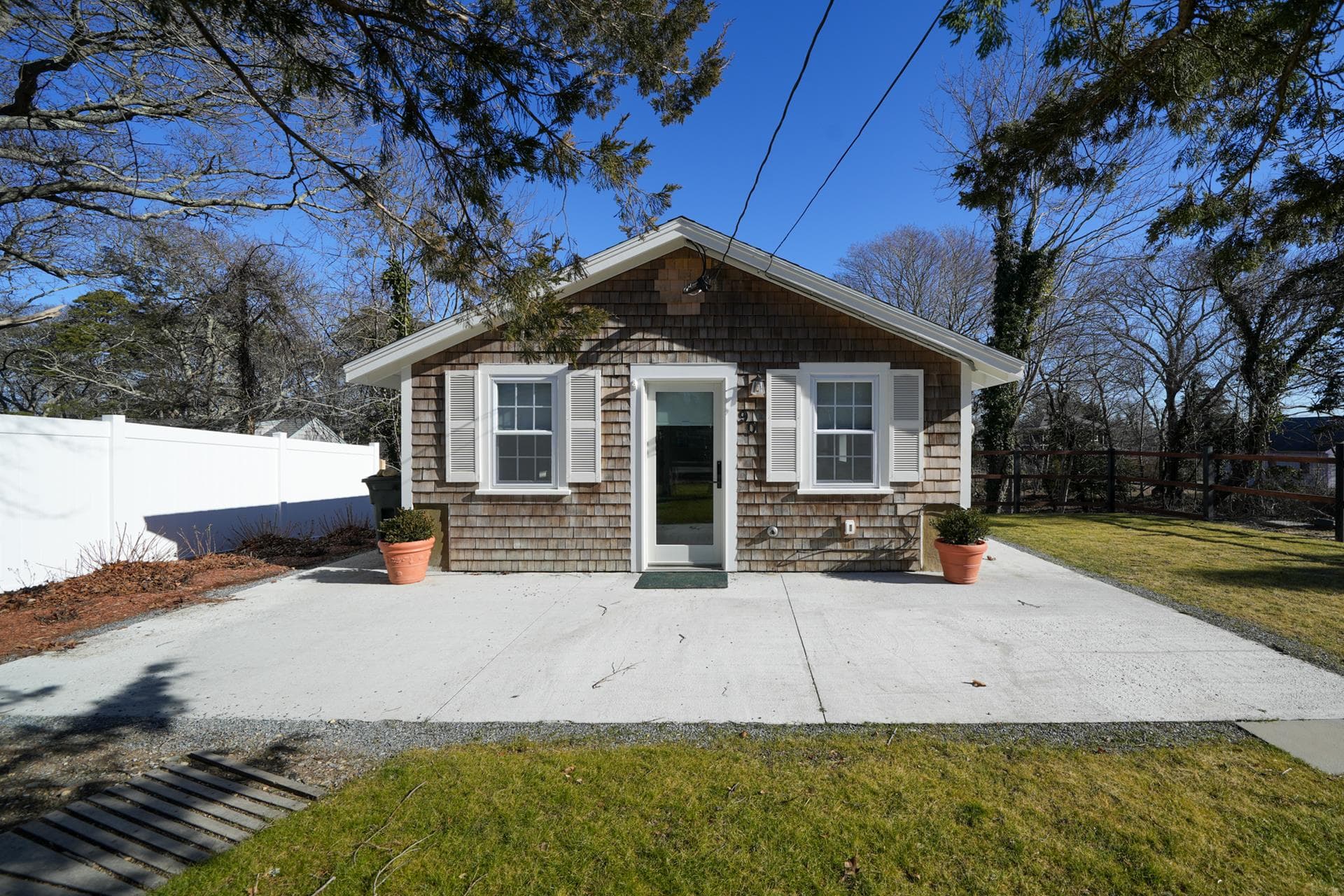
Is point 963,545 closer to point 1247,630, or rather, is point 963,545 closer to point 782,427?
point 1247,630

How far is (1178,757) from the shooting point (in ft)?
9.32

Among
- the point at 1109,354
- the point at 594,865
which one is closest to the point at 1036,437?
the point at 1109,354

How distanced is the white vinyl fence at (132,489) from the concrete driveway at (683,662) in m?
2.13

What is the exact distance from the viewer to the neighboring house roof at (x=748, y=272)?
20.6 feet

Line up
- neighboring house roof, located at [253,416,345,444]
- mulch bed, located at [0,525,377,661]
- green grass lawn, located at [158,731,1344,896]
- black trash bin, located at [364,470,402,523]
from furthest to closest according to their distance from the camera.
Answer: neighboring house roof, located at [253,416,345,444] < black trash bin, located at [364,470,402,523] < mulch bed, located at [0,525,377,661] < green grass lawn, located at [158,731,1344,896]

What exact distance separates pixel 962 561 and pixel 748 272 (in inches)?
155

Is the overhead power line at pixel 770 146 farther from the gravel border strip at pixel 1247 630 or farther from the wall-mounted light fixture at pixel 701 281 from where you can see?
the gravel border strip at pixel 1247 630

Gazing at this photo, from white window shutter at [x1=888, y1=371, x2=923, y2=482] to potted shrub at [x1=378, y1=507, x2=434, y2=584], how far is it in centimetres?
544

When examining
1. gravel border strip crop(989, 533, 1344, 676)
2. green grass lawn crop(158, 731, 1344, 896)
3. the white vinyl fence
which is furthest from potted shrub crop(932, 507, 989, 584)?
the white vinyl fence

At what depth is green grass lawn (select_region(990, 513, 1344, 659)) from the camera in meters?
5.02

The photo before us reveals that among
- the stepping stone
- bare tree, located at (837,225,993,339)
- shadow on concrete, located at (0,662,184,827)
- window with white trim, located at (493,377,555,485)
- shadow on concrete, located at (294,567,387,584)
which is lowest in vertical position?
the stepping stone

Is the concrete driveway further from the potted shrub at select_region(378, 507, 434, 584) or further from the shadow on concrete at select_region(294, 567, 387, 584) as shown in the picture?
the shadow on concrete at select_region(294, 567, 387, 584)

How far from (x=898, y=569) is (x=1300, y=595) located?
145 inches

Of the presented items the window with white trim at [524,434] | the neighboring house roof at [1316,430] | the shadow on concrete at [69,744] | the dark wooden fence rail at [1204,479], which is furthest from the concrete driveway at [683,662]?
the neighboring house roof at [1316,430]
